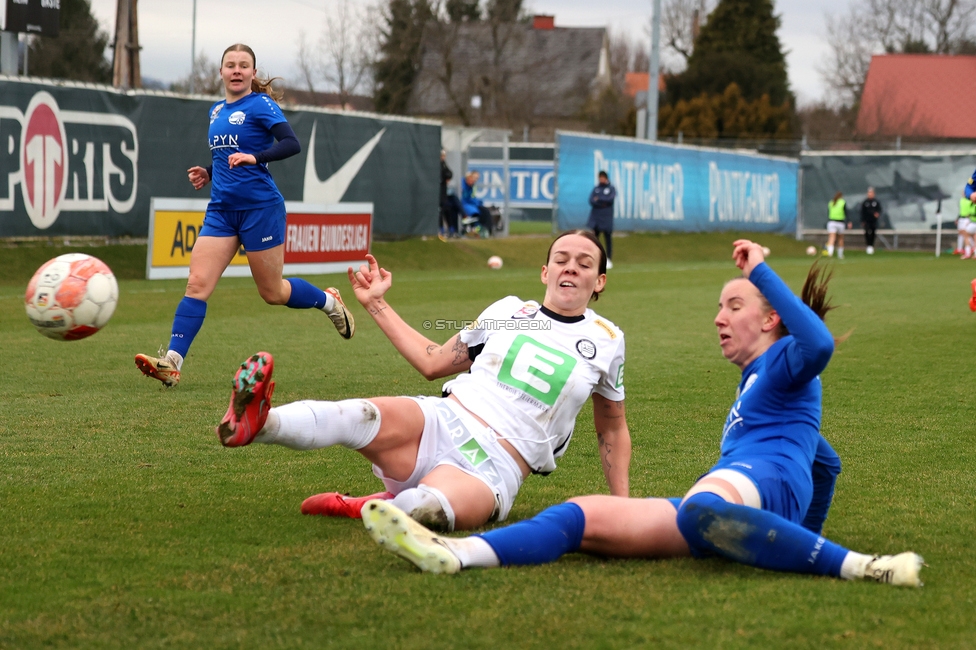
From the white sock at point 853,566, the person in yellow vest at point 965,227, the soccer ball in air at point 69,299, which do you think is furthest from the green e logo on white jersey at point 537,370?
the person in yellow vest at point 965,227

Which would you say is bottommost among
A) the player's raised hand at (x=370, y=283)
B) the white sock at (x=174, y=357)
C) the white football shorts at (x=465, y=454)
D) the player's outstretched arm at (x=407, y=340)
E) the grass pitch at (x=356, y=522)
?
the grass pitch at (x=356, y=522)

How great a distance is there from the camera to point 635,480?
488 centimetres

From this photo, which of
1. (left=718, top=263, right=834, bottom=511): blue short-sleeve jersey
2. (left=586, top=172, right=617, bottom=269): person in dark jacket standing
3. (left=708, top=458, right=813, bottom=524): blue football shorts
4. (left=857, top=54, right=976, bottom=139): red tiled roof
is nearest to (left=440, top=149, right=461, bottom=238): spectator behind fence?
(left=586, top=172, right=617, bottom=269): person in dark jacket standing

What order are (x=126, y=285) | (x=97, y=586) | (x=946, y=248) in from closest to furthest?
(x=97, y=586)
(x=126, y=285)
(x=946, y=248)

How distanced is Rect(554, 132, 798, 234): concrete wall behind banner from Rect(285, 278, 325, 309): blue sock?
18.0 meters

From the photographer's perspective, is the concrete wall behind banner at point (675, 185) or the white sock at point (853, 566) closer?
the white sock at point (853, 566)

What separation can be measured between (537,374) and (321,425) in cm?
86

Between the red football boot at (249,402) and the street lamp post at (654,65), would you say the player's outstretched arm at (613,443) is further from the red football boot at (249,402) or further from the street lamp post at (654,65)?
the street lamp post at (654,65)

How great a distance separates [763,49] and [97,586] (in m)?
63.2

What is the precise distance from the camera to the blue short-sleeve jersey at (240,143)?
735 centimetres

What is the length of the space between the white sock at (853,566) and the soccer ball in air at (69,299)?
421 cm

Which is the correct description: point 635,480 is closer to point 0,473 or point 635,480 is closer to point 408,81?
point 0,473

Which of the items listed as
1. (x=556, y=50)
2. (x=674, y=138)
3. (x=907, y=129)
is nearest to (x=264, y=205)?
(x=674, y=138)

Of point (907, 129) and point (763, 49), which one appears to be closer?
point (907, 129)
